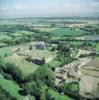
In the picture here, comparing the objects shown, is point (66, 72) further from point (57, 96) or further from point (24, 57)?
point (24, 57)

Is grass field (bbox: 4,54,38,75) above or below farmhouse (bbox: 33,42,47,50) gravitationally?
below

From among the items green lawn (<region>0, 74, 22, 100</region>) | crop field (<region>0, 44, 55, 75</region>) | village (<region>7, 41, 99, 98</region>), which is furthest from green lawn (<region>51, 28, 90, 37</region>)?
green lawn (<region>0, 74, 22, 100</region>)

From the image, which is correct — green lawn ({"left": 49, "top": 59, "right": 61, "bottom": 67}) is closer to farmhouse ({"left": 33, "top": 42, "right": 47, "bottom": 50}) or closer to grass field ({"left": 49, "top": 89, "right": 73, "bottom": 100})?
farmhouse ({"left": 33, "top": 42, "right": 47, "bottom": 50})

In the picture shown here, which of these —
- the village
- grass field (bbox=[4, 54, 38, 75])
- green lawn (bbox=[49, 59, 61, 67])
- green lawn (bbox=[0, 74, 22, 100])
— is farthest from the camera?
green lawn (bbox=[49, 59, 61, 67])

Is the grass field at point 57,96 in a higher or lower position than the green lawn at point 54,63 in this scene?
lower

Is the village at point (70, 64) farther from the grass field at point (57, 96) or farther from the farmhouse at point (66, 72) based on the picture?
the grass field at point (57, 96)

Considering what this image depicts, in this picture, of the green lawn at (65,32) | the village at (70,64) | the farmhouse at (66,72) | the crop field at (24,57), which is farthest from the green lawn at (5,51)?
the farmhouse at (66,72)

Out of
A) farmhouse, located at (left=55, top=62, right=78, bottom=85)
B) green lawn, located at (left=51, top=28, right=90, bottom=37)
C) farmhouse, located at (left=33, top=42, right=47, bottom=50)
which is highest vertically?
green lawn, located at (left=51, top=28, right=90, bottom=37)

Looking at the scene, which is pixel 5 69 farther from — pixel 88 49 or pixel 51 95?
pixel 88 49

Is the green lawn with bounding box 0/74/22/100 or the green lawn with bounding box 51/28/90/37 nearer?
the green lawn with bounding box 0/74/22/100
